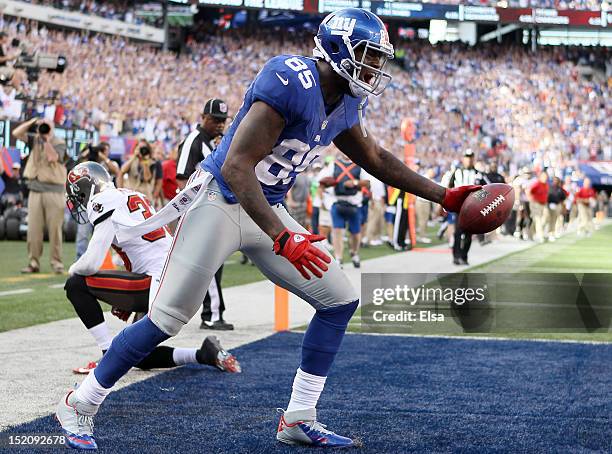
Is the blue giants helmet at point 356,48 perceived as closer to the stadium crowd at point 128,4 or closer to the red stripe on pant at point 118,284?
the red stripe on pant at point 118,284

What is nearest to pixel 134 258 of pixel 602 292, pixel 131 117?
pixel 602 292

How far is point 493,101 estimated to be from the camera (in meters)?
46.0

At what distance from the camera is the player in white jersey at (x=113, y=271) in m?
5.65

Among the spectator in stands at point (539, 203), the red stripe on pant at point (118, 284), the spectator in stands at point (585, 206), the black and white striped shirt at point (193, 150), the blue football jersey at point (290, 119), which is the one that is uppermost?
the blue football jersey at point (290, 119)

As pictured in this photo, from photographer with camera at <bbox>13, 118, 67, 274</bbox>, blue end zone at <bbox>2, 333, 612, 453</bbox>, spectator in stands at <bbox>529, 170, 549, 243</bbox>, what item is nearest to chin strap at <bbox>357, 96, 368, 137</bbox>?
blue end zone at <bbox>2, 333, 612, 453</bbox>

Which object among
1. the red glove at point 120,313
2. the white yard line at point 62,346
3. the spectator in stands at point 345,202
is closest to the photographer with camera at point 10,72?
the spectator in stands at point 345,202

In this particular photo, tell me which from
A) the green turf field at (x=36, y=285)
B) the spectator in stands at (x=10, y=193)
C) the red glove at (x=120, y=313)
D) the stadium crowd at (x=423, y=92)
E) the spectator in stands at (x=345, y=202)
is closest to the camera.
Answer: the red glove at (x=120, y=313)

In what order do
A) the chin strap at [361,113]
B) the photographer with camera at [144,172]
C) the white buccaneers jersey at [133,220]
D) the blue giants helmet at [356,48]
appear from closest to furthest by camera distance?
the blue giants helmet at [356,48] → the chin strap at [361,113] → the white buccaneers jersey at [133,220] → the photographer with camera at [144,172]

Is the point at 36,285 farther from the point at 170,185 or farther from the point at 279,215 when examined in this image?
the point at 279,215

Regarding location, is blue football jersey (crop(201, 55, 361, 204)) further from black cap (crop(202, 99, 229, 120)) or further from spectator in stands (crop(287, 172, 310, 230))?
spectator in stands (crop(287, 172, 310, 230))

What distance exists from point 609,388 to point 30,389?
3.24 metres

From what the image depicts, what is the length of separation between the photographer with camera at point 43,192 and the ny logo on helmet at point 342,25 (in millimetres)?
9434

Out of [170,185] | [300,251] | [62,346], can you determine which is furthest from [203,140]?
[300,251]

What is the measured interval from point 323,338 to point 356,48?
3.98ft
